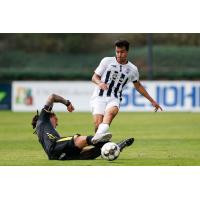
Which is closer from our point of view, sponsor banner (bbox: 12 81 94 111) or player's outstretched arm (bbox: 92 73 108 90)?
player's outstretched arm (bbox: 92 73 108 90)

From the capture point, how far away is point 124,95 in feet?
88.4

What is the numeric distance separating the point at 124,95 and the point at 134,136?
8924 millimetres

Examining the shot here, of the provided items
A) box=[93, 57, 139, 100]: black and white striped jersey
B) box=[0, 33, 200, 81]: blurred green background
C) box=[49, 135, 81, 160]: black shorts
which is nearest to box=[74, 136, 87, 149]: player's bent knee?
box=[49, 135, 81, 160]: black shorts

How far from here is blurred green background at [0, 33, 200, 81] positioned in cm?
3031

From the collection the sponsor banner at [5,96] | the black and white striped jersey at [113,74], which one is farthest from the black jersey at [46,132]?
the sponsor banner at [5,96]

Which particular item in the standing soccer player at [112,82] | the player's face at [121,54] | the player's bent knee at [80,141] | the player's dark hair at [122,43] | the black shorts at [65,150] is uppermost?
the player's dark hair at [122,43]

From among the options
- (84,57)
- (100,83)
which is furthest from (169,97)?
(100,83)

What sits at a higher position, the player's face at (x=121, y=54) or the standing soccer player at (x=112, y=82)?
the player's face at (x=121, y=54)

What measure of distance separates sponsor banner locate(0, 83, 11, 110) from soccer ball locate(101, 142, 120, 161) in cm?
1712

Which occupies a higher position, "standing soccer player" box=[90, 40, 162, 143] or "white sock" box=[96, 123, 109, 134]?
"standing soccer player" box=[90, 40, 162, 143]

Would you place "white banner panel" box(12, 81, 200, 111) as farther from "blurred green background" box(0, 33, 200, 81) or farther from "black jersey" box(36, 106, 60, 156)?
"black jersey" box(36, 106, 60, 156)

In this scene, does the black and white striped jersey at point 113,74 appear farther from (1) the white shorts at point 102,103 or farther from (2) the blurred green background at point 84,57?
(2) the blurred green background at point 84,57

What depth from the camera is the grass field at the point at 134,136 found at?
40.9 feet

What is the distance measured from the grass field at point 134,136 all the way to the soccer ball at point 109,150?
0.40ft
